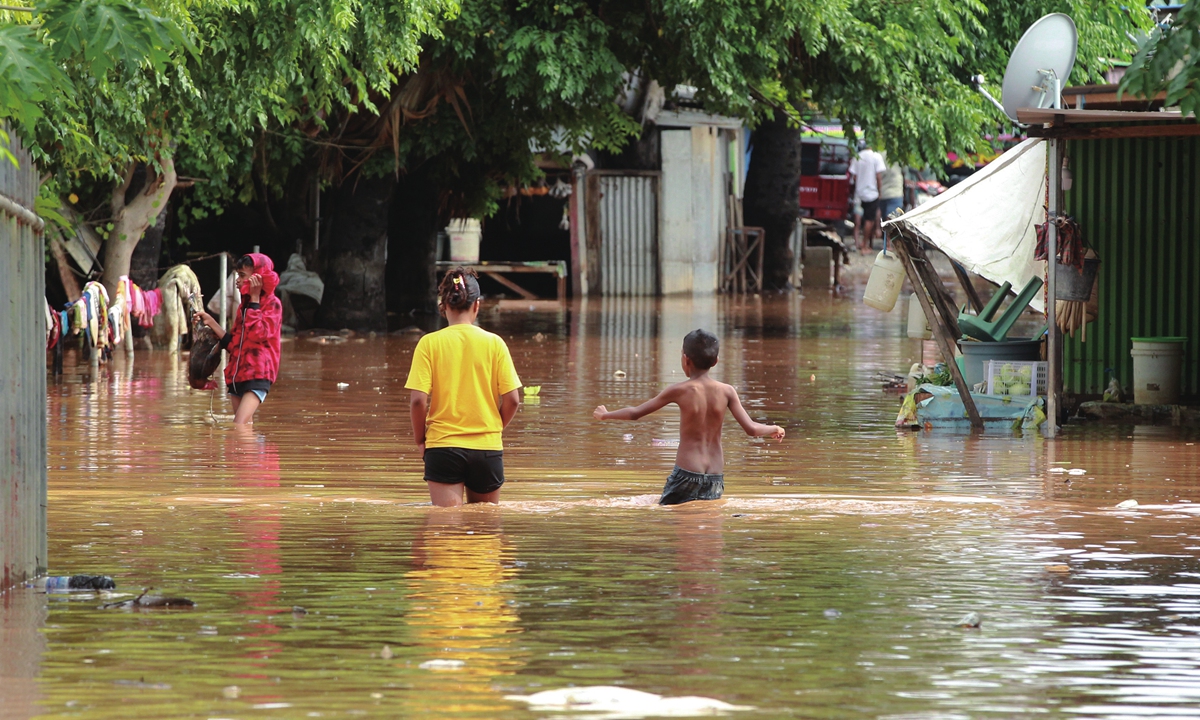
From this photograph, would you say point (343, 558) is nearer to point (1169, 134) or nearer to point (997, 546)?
point (997, 546)

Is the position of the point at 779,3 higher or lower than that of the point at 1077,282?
higher

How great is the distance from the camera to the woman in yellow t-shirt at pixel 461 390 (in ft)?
25.3

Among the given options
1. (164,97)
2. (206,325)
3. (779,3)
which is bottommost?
(206,325)

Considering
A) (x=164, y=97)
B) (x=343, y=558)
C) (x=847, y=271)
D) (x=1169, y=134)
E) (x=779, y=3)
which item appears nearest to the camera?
(x=343, y=558)

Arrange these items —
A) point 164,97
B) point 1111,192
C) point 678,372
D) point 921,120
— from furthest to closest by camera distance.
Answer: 1. point 921,120
2. point 678,372
3. point 164,97
4. point 1111,192

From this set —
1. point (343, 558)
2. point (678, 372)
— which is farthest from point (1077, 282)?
point (343, 558)

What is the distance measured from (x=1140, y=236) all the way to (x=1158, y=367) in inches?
43.7

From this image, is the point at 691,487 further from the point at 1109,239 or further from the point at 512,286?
the point at 512,286

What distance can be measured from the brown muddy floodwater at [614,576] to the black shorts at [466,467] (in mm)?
174

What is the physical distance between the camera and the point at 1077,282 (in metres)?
12.3

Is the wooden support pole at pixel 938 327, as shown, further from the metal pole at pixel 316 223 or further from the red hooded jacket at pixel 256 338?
the metal pole at pixel 316 223

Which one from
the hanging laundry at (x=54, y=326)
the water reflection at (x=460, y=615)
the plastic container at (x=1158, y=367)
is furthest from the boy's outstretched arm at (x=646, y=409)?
the hanging laundry at (x=54, y=326)

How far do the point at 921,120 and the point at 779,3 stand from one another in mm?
2713

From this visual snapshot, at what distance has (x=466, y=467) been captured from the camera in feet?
25.9
